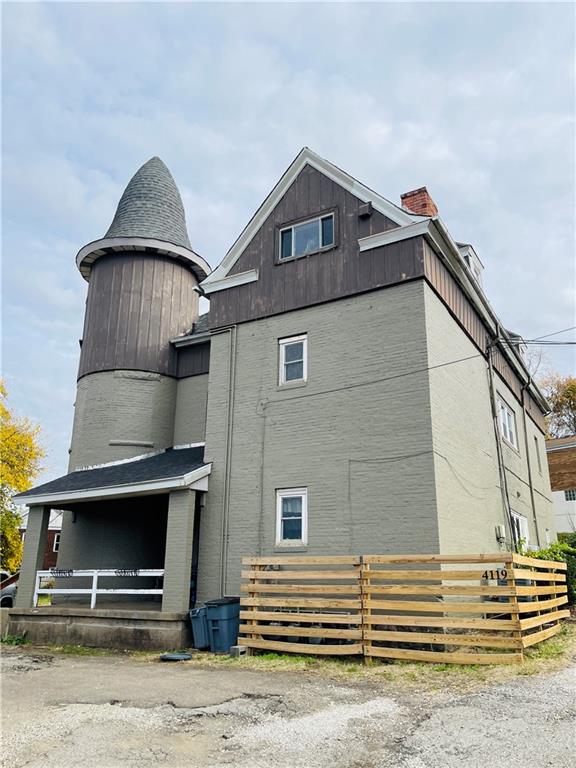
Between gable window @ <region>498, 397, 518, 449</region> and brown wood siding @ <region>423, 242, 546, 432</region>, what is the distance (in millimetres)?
858

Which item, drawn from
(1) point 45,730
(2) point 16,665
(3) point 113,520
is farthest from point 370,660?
(3) point 113,520

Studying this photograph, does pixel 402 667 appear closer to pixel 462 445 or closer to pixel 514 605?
pixel 514 605

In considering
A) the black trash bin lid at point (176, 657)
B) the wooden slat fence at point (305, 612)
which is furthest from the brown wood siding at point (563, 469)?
the black trash bin lid at point (176, 657)

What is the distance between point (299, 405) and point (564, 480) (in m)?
24.4

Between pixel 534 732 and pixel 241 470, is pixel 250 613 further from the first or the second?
pixel 534 732

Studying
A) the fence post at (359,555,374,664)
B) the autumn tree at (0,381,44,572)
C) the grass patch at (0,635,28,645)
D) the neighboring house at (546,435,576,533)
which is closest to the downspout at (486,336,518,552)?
the fence post at (359,555,374,664)

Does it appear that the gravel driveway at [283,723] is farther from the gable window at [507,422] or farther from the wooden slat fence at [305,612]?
the gable window at [507,422]

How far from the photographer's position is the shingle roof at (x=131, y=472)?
14.1 m

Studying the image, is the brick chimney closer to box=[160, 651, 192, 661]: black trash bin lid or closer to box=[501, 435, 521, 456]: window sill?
→ box=[501, 435, 521, 456]: window sill

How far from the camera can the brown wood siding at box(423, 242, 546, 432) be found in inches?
529

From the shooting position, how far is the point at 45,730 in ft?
21.1

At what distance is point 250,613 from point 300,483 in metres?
2.93

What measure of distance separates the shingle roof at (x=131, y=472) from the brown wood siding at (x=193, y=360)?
239cm

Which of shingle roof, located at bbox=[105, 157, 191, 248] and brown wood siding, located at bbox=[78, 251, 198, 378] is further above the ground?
shingle roof, located at bbox=[105, 157, 191, 248]
